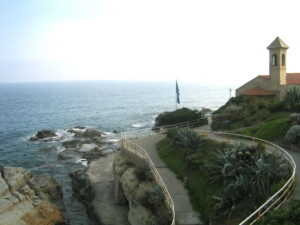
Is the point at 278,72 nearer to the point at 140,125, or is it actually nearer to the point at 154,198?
the point at 154,198

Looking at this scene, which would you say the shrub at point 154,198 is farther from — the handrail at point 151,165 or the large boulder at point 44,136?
the large boulder at point 44,136

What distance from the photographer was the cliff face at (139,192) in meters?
15.9

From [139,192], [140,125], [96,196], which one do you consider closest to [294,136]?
[139,192]

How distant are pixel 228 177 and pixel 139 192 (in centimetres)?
523

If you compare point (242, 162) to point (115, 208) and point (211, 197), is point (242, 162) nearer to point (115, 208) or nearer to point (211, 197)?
point (211, 197)

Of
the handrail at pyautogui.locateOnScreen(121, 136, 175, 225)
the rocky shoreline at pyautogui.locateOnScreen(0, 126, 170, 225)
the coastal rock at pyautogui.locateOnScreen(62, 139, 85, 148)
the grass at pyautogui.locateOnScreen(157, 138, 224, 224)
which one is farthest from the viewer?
the coastal rock at pyautogui.locateOnScreen(62, 139, 85, 148)

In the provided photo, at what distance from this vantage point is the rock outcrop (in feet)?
70.3

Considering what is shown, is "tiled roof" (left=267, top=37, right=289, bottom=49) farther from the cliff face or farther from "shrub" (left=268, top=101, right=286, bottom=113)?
the cliff face

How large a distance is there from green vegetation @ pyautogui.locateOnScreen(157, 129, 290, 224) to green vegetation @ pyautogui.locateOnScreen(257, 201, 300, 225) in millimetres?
2283

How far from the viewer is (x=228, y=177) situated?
1570 centimetres

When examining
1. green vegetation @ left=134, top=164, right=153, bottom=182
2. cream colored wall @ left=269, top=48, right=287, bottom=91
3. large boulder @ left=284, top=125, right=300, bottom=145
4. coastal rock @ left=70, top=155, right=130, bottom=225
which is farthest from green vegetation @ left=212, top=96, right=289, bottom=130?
green vegetation @ left=134, top=164, right=153, bottom=182

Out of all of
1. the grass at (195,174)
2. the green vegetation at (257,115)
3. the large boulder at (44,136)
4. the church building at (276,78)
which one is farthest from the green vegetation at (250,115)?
the large boulder at (44,136)

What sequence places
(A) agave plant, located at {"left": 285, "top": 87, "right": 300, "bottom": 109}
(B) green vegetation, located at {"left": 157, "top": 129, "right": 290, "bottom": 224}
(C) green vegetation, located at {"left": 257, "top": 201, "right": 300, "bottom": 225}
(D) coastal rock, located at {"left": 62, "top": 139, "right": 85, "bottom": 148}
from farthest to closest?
(D) coastal rock, located at {"left": 62, "top": 139, "right": 85, "bottom": 148} → (A) agave plant, located at {"left": 285, "top": 87, "right": 300, "bottom": 109} → (B) green vegetation, located at {"left": 157, "top": 129, "right": 290, "bottom": 224} → (C) green vegetation, located at {"left": 257, "top": 201, "right": 300, "bottom": 225}

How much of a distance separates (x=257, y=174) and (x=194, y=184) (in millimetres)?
4207
